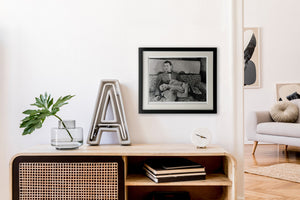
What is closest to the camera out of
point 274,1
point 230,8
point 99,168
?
point 99,168

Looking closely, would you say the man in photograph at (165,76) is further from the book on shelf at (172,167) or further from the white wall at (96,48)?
the book on shelf at (172,167)

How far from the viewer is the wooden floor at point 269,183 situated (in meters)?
2.68

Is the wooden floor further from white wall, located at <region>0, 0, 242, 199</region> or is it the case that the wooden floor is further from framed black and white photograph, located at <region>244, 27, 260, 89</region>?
framed black and white photograph, located at <region>244, 27, 260, 89</region>

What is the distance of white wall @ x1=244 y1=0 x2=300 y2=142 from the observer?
5348 millimetres

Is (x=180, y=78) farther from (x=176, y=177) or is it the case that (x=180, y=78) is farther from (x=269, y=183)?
(x=269, y=183)

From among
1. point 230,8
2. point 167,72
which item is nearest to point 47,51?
point 167,72

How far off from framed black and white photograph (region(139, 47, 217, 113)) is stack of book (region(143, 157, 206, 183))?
43cm

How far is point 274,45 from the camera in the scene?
5375mm

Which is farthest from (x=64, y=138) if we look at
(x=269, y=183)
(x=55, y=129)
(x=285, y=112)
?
(x=285, y=112)

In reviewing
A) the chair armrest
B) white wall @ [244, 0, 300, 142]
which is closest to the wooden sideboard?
the chair armrest

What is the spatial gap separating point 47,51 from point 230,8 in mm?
1374

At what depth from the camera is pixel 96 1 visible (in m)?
2.27

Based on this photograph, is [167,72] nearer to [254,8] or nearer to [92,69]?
[92,69]

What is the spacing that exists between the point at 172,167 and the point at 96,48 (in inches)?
40.3
